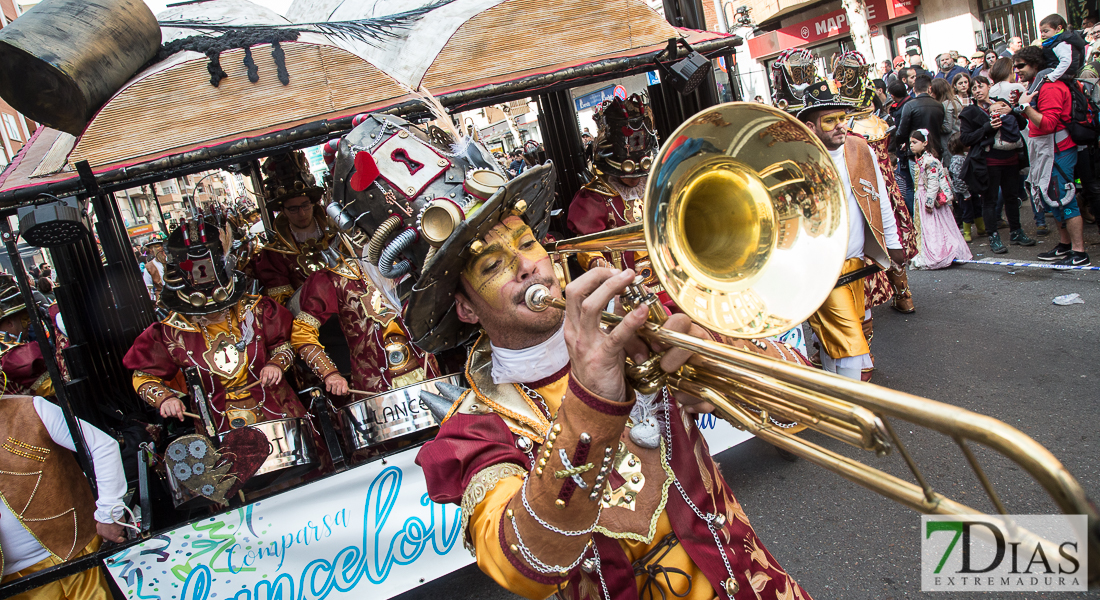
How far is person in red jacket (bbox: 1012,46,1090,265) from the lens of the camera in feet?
21.0

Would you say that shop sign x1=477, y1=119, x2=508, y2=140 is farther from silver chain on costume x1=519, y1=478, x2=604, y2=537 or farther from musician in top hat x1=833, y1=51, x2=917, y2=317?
silver chain on costume x1=519, y1=478, x2=604, y2=537

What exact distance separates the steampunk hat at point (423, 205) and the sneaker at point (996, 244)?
25.1 feet

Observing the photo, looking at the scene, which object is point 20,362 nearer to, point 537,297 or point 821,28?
point 537,297

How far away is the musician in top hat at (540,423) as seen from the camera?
1.33 meters

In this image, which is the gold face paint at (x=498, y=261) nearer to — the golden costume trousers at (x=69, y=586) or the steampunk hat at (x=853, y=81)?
the golden costume trousers at (x=69, y=586)

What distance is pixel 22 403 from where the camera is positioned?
338 centimetres

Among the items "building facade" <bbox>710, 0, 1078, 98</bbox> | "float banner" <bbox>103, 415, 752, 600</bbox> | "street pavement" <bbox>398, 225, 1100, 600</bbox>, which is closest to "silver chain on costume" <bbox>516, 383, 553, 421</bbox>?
"street pavement" <bbox>398, 225, 1100, 600</bbox>

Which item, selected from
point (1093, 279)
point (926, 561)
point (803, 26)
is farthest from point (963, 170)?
point (803, 26)

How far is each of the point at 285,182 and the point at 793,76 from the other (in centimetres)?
416

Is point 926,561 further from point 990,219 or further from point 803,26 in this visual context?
point 803,26

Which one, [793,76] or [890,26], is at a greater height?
[890,26]

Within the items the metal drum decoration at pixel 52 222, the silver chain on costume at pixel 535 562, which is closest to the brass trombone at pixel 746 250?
the silver chain on costume at pixel 535 562

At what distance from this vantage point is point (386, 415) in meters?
3.81

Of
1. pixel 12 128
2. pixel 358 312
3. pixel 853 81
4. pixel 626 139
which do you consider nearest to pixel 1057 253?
pixel 853 81
